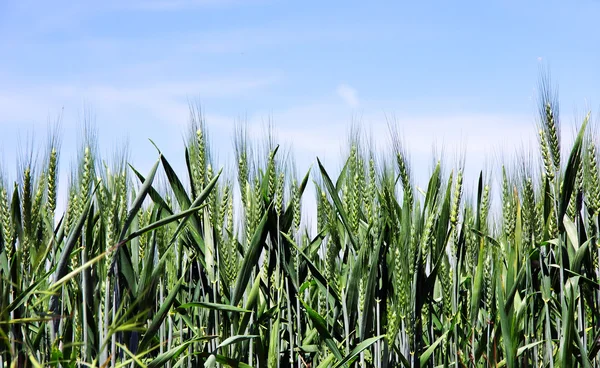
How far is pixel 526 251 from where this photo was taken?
9.66 ft

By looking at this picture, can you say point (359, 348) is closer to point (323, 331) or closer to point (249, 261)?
point (323, 331)

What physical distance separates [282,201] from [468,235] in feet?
3.54

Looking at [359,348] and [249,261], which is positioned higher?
[249,261]

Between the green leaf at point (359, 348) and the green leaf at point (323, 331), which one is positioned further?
the green leaf at point (323, 331)

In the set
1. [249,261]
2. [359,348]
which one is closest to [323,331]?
[359,348]

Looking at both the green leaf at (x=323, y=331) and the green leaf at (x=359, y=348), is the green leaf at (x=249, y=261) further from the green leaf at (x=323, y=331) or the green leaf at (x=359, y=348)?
the green leaf at (x=359, y=348)

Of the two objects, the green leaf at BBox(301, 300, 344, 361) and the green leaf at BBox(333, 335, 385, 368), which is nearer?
the green leaf at BBox(333, 335, 385, 368)

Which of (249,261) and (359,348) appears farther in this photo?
(249,261)

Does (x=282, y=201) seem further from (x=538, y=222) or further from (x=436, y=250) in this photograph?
(x=538, y=222)

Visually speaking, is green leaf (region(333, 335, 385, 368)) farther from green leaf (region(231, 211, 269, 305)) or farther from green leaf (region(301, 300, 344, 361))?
green leaf (region(231, 211, 269, 305))

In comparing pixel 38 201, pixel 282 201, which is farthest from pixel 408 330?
pixel 38 201

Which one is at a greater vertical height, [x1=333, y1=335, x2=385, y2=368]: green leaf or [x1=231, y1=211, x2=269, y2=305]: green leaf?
[x1=231, y1=211, x2=269, y2=305]: green leaf

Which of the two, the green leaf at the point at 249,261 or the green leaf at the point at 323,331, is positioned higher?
the green leaf at the point at 249,261

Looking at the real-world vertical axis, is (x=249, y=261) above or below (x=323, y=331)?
above
